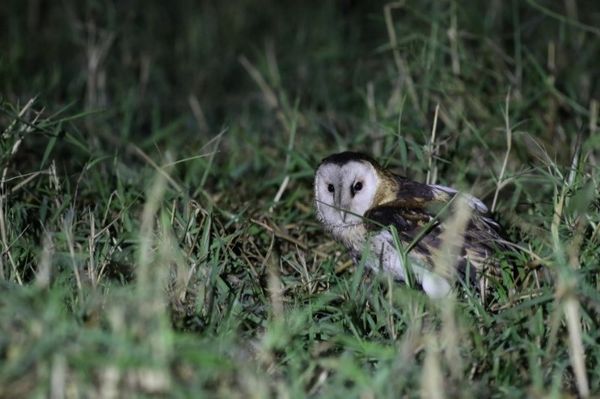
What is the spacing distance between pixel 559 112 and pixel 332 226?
2.08 metres

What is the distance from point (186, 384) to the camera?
2855 mm

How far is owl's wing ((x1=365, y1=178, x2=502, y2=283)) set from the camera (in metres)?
4.33

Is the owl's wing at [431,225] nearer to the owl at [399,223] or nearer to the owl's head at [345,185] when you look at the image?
the owl at [399,223]

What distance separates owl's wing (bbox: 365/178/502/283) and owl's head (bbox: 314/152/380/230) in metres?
0.14

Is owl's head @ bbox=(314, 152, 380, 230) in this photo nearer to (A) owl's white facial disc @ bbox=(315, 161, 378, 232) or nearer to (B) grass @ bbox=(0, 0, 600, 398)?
(A) owl's white facial disc @ bbox=(315, 161, 378, 232)

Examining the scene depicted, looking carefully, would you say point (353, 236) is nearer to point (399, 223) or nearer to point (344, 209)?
point (344, 209)

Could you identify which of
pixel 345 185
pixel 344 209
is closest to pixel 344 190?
pixel 345 185

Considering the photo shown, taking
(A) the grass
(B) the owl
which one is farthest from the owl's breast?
(A) the grass

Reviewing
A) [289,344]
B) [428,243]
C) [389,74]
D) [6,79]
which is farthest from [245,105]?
[289,344]

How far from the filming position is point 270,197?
5418 mm

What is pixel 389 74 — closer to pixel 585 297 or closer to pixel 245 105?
pixel 245 105

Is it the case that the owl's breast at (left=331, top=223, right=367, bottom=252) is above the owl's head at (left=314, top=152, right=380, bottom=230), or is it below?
below

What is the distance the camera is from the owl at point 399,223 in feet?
13.9

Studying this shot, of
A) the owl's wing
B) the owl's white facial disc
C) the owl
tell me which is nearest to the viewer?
the owl
